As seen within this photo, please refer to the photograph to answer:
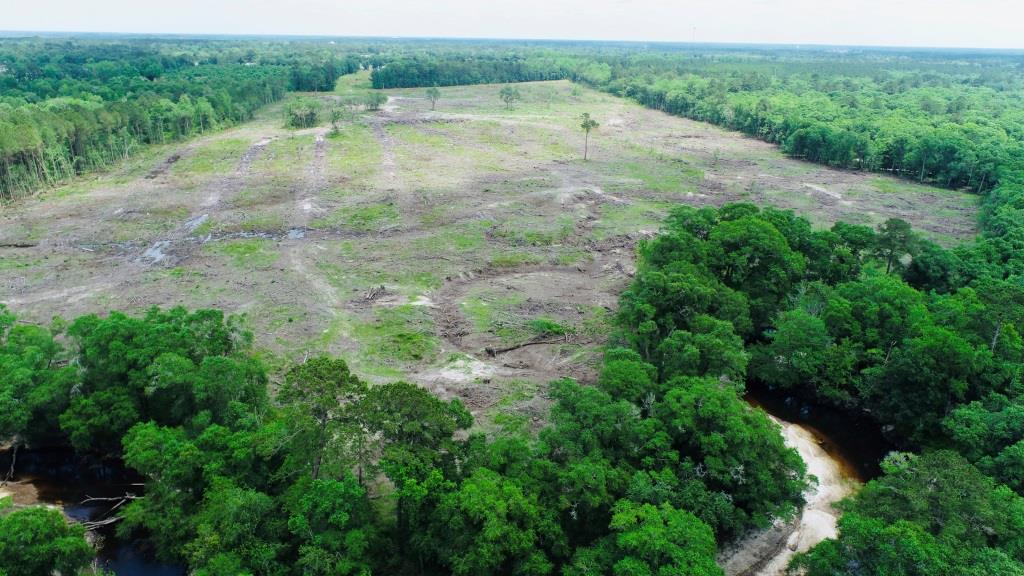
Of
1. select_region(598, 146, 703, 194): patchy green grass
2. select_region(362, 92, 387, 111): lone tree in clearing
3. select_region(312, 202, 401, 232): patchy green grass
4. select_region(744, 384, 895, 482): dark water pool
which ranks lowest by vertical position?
select_region(744, 384, 895, 482): dark water pool

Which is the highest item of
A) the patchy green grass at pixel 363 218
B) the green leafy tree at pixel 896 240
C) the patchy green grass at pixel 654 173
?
the green leafy tree at pixel 896 240

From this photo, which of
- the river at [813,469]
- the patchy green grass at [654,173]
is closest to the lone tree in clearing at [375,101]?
the patchy green grass at [654,173]

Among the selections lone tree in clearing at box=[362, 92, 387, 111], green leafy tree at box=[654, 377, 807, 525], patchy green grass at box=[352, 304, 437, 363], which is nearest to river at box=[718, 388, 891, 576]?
green leafy tree at box=[654, 377, 807, 525]

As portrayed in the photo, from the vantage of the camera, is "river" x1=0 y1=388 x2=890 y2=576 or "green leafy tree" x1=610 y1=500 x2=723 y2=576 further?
"river" x1=0 y1=388 x2=890 y2=576

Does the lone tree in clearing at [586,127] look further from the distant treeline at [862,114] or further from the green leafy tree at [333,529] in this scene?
the green leafy tree at [333,529]

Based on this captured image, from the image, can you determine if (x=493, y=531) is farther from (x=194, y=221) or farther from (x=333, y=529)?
(x=194, y=221)

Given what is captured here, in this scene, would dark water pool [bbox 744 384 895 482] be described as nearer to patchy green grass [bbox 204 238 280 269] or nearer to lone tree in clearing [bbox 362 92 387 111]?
patchy green grass [bbox 204 238 280 269]
